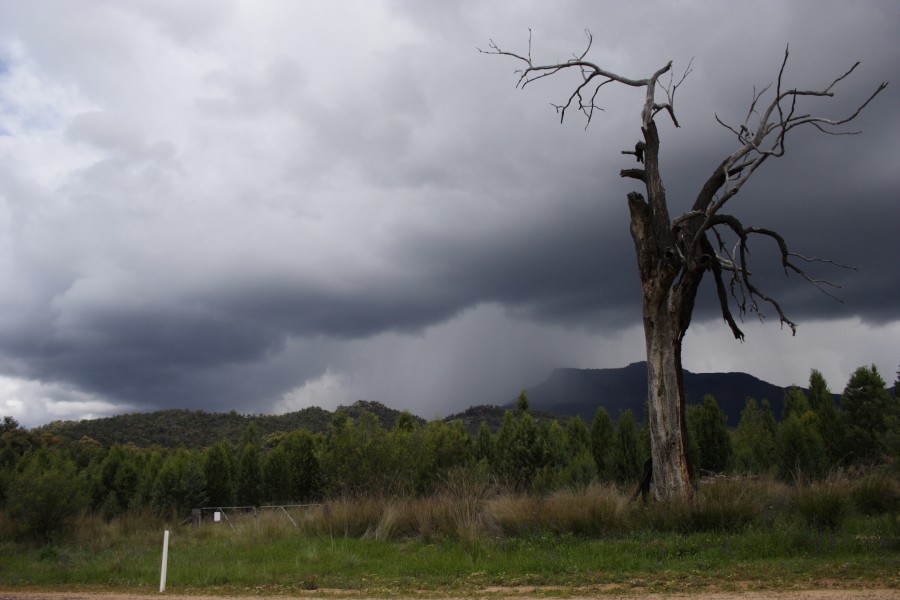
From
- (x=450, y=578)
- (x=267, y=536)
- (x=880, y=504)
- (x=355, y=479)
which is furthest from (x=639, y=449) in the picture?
(x=450, y=578)

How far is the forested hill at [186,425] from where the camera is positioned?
6769 centimetres

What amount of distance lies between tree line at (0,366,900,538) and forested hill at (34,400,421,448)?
27763 millimetres

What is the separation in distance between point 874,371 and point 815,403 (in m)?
3.64

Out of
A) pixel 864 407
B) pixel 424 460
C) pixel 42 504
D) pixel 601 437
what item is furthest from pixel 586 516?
pixel 864 407

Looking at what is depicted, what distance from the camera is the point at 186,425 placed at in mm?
74188

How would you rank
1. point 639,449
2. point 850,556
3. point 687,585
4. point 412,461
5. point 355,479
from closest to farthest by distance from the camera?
point 687,585 → point 850,556 → point 355,479 → point 412,461 → point 639,449

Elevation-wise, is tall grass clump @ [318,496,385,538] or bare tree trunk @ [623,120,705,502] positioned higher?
bare tree trunk @ [623,120,705,502]

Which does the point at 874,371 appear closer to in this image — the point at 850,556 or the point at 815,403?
the point at 815,403

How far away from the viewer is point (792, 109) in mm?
13789

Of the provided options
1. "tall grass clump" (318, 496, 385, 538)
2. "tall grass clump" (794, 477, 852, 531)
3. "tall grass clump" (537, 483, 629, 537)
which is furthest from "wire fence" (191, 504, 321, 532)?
"tall grass clump" (794, 477, 852, 531)

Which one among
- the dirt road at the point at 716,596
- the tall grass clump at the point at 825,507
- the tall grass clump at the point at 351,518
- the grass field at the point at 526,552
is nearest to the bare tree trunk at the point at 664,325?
the grass field at the point at 526,552

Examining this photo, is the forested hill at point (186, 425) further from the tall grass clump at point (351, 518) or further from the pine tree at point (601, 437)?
the tall grass clump at point (351, 518)

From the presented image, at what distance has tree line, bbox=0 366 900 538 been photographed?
21359 millimetres

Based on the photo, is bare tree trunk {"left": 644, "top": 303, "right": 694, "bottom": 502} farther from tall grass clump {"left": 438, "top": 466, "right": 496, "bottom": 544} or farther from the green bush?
the green bush
